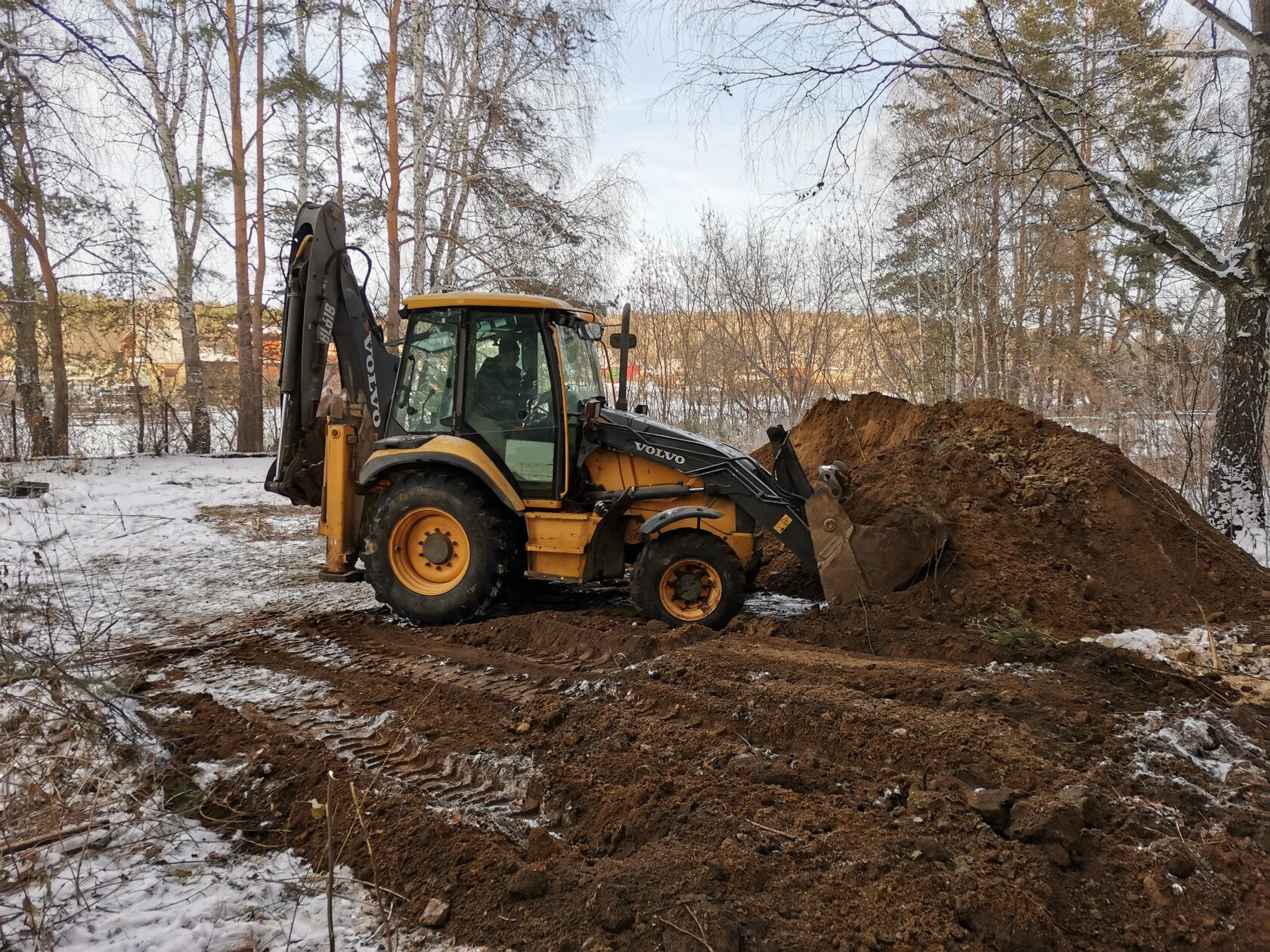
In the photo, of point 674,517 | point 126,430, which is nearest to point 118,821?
point 674,517

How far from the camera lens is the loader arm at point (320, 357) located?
570 cm

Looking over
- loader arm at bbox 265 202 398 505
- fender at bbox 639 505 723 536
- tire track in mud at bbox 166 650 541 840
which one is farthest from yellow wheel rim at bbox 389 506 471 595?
fender at bbox 639 505 723 536

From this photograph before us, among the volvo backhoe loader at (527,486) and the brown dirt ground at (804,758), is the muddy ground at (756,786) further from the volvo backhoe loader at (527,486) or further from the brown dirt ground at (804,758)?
the volvo backhoe loader at (527,486)

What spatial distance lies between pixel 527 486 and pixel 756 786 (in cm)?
304

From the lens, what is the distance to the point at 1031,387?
1666 cm

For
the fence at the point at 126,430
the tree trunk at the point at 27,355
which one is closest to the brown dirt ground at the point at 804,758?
the tree trunk at the point at 27,355

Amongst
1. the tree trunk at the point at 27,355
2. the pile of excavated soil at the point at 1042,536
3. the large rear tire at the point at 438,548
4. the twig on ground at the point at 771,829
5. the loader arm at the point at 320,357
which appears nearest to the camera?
the twig on ground at the point at 771,829

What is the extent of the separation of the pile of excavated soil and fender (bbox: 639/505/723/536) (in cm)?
120

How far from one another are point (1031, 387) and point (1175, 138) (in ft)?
30.4

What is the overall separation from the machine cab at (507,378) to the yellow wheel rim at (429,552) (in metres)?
0.60

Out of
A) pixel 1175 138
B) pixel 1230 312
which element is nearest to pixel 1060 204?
pixel 1175 138

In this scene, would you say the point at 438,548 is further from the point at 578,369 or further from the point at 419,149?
the point at 419,149

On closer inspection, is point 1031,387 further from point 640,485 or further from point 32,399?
point 32,399

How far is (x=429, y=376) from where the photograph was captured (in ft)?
18.4
